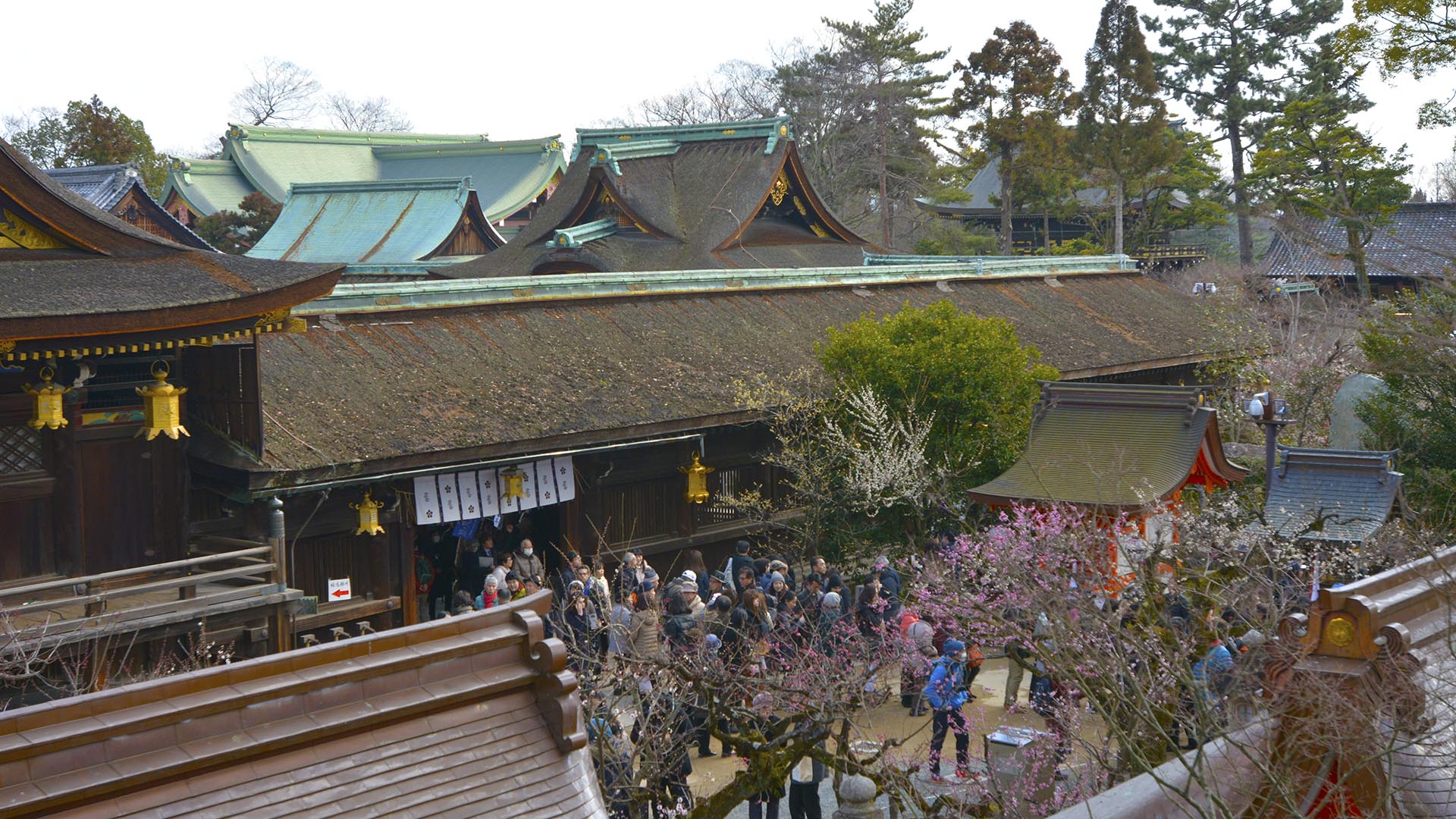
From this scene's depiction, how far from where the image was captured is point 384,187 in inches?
1312

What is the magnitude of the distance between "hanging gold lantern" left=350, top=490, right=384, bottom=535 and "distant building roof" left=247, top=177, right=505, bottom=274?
17451 millimetres

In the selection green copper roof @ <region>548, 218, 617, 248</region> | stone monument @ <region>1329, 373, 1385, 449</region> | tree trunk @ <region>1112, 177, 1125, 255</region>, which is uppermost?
tree trunk @ <region>1112, 177, 1125, 255</region>

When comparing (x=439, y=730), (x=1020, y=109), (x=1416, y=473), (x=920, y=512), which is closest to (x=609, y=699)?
(x=439, y=730)

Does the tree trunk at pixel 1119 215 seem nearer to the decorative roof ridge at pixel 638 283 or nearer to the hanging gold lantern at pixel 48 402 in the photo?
the decorative roof ridge at pixel 638 283

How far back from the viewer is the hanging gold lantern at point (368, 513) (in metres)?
14.4

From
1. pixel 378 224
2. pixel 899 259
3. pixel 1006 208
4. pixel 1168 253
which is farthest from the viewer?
pixel 1168 253

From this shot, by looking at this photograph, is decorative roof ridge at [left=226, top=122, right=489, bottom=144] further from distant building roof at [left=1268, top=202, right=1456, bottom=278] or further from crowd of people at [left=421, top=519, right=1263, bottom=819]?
crowd of people at [left=421, top=519, right=1263, bottom=819]

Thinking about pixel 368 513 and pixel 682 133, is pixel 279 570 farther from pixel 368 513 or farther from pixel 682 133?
pixel 682 133

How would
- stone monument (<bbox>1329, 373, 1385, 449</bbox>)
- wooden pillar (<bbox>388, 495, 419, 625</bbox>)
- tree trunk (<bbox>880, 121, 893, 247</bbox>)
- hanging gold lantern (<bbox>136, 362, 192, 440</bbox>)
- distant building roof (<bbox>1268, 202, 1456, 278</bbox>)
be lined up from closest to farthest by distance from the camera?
hanging gold lantern (<bbox>136, 362, 192, 440</bbox>) → wooden pillar (<bbox>388, 495, 419, 625</bbox>) → stone monument (<bbox>1329, 373, 1385, 449</bbox>) → distant building roof (<bbox>1268, 202, 1456, 278</bbox>) → tree trunk (<bbox>880, 121, 893, 247</bbox>)

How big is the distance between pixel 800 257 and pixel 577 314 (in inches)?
371

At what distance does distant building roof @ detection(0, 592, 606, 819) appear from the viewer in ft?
14.9

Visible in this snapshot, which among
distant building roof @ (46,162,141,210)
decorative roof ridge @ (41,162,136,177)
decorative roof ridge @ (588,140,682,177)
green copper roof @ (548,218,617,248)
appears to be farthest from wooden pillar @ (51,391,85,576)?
decorative roof ridge @ (41,162,136,177)

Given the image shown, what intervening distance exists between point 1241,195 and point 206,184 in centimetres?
3360

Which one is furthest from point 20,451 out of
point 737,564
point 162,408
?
point 737,564
